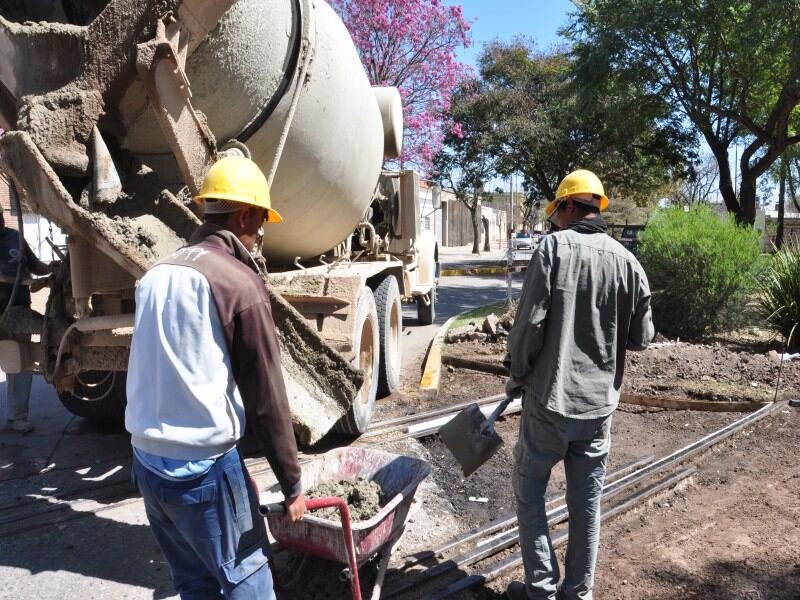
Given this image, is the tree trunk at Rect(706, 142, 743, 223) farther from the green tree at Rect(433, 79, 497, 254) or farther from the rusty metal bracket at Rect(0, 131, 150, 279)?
the rusty metal bracket at Rect(0, 131, 150, 279)

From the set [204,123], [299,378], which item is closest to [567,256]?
[299,378]

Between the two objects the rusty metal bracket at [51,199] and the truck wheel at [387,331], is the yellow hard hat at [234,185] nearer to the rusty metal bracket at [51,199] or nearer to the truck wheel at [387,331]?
the rusty metal bracket at [51,199]

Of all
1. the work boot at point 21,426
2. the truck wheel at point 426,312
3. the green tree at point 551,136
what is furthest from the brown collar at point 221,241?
the green tree at point 551,136

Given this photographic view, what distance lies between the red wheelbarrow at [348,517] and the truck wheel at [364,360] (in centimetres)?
113

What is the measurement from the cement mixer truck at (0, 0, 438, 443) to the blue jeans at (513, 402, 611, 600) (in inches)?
46.0

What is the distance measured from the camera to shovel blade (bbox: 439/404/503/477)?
316 centimetres

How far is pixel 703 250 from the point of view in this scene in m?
8.30

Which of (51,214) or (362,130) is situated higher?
(362,130)

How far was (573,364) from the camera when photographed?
2.85 meters

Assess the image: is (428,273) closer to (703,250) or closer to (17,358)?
(703,250)

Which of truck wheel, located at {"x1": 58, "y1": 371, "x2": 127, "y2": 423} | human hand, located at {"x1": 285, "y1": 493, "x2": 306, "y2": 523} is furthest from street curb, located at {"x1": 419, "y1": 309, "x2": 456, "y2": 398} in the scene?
human hand, located at {"x1": 285, "y1": 493, "x2": 306, "y2": 523}

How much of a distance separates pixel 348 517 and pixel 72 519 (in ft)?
7.90

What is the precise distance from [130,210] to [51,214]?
38 centimetres

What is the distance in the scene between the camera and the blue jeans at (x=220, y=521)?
2010 millimetres
